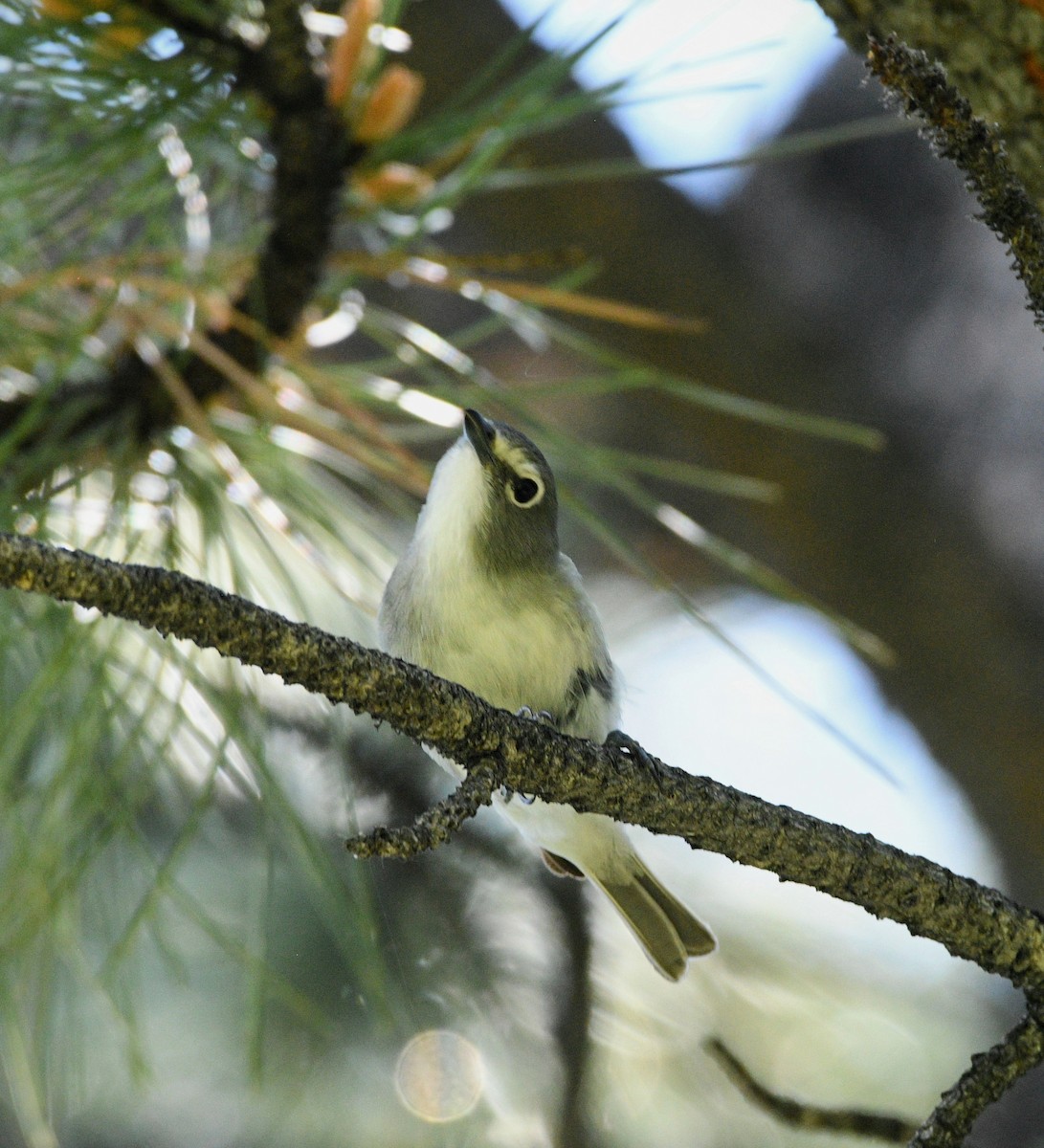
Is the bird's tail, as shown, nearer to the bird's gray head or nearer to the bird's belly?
the bird's belly

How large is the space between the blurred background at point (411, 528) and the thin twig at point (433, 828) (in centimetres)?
43

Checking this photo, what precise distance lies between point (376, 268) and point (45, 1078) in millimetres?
963

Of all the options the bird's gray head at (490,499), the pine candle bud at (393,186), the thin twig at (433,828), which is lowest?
the thin twig at (433,828)

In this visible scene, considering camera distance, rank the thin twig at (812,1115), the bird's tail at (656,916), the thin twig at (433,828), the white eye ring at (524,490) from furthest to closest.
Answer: the bird's tail at (656,916) < the white eye ring at (524,490) < the thin twig at (812,1115) < the thin twig at (433,828)

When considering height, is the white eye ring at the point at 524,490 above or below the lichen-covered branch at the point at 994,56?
below

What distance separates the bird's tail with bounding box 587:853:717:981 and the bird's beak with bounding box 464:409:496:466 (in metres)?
0.59

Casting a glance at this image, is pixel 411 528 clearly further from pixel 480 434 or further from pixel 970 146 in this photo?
pixel 970 146

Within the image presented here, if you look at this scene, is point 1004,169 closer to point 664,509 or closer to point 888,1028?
point 664,509

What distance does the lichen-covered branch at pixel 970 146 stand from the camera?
0.75 m

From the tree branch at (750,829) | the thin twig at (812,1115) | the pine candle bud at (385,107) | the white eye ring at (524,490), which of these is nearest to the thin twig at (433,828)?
the tree branch at (750,829)

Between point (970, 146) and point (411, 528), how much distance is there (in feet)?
4.24

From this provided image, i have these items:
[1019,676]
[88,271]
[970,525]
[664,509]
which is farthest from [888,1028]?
[88,271]

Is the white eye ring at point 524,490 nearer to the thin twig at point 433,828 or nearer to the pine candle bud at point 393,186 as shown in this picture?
the pine candle bud at point 393,186

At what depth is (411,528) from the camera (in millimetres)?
1970
